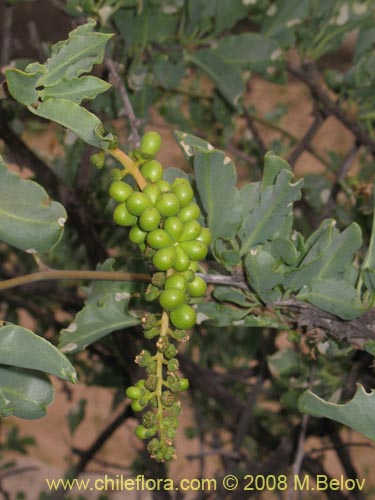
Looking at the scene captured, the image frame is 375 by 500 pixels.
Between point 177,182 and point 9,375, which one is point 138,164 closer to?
point 177,182

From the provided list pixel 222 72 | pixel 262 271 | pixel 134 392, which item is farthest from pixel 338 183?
pixel 134 392

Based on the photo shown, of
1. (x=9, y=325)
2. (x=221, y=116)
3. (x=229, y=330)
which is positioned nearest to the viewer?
(x=9, y=325)

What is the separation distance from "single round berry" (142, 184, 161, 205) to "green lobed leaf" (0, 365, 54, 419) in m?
0.17

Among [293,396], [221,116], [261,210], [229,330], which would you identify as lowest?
[229,330]

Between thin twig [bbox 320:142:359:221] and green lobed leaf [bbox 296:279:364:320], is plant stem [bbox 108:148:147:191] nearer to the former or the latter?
green lobed leaf [bbox 296:279:364:320]

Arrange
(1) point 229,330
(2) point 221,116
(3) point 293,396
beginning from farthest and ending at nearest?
(1) point 229,330 < (2) point 221,116 < (3) point 293,396

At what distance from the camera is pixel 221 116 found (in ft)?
3.63

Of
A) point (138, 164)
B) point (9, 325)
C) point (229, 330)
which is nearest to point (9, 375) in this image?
point (9, 325)

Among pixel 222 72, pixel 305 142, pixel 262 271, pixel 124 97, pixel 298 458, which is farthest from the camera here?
pixel 305 142

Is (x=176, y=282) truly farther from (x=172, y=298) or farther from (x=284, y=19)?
(x=284, y=19)

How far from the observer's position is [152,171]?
47cm

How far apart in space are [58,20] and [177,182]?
3.39 m

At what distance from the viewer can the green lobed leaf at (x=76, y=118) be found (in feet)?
1.41

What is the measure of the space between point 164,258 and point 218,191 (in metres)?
0.10
